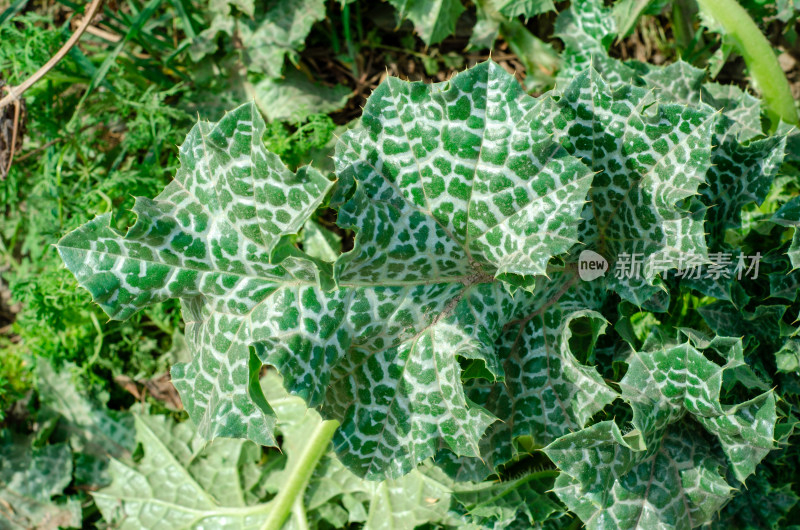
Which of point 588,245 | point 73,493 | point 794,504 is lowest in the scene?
point 73,493

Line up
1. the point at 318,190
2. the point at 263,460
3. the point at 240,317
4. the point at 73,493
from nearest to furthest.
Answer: the point at 318,190 < the point at 240,317 < the point at 263,460 < the point at 73,493

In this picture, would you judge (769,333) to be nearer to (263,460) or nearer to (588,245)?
(588,245)

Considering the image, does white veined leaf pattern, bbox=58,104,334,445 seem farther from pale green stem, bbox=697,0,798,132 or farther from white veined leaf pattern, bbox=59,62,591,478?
pale green stem, bbox=697,0,798,132

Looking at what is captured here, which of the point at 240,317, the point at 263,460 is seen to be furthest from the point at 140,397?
the point at 240,317

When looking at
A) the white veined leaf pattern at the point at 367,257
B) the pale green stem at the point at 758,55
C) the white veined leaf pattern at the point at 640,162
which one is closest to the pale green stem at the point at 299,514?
the white veined leaf pattern at the point at 367,257

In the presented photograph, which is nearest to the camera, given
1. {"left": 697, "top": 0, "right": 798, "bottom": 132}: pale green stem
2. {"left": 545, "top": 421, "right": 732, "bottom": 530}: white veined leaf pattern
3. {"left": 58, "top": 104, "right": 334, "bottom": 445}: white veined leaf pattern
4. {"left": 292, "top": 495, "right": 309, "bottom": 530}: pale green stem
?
{"left": 58, "top": 104, "right": 334, "bottom": 445}: white veined leaf pattern

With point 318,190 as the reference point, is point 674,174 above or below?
below

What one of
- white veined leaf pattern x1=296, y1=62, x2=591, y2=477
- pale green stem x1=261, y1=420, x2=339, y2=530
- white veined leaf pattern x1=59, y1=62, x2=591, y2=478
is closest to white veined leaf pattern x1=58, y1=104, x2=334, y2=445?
white veined leaf pattern x1=59, y1=62, x2=591, y2=478
